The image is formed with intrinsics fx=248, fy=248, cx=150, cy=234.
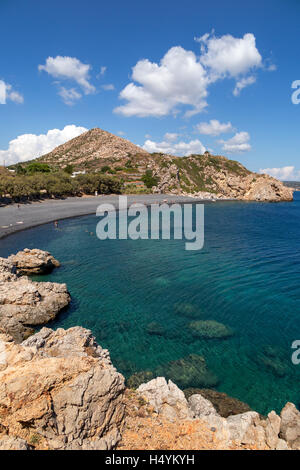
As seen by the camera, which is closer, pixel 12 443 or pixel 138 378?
pixel 12 443

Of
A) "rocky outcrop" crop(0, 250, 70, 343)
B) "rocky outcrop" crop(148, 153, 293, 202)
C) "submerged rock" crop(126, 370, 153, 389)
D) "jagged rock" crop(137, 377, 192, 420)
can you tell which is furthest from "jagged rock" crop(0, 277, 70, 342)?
"rocky outcrop" crop(148, 153, 293, 202)

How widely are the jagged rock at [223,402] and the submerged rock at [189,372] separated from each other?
550 millimetres

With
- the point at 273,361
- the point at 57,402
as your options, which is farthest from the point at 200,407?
the point at 273,361

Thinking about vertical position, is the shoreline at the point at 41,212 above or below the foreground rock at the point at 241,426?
above

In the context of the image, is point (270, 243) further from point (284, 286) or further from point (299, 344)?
point (299, 344)

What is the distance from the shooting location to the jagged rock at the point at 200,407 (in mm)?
9234

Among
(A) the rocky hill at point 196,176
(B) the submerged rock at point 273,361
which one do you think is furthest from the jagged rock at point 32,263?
(A) the rocky hill at point 196,176

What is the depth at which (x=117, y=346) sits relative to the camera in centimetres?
1541

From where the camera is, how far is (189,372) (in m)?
13.4

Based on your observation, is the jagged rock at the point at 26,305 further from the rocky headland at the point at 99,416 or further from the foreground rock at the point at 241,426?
the foreground rock at the point at 241,426

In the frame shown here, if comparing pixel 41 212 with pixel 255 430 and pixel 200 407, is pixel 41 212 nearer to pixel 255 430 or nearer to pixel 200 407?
pixel 200 407

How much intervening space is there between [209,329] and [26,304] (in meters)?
12.8

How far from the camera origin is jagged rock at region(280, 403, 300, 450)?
7.70 meters

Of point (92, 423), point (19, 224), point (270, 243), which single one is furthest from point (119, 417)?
point (19, 224)
